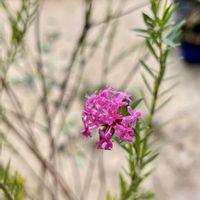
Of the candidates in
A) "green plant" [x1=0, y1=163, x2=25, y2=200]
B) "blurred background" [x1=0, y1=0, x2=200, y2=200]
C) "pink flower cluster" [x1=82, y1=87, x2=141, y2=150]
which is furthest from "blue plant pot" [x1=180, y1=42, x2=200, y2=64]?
"pink flower cluster" [x1=82, y1=87, x2=141, y2=150]

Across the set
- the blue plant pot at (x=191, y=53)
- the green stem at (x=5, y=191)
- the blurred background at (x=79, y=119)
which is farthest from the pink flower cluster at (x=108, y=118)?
the blue plant pot at (x=191, y=53)

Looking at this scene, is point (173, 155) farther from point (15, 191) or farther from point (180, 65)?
point (15, 191)

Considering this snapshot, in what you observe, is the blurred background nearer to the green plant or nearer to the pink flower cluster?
the green plant

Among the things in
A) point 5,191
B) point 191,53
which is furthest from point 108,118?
point 191,53

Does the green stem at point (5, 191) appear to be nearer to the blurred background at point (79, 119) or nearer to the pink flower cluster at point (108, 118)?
the pink flower cluster at point (108, 118)

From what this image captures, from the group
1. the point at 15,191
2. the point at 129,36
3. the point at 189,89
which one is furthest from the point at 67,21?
the point at 15,191

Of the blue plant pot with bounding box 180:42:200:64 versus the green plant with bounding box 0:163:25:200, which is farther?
the blue plant pot with bounding box 180:42:200:64

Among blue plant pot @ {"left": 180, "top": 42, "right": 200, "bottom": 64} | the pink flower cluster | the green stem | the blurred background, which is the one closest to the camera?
the pink flower cluster

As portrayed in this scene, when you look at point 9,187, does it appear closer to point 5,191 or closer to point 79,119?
point 5,191
